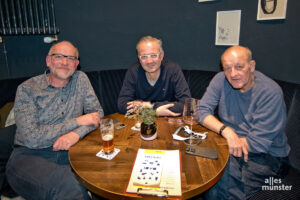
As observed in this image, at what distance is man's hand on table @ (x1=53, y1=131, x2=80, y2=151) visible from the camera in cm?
168

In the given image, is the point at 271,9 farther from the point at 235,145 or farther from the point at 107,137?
the point at 107,137

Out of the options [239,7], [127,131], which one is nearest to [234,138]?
[127,131]

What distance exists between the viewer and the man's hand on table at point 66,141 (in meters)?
1.68

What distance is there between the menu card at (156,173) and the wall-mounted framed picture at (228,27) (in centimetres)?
207

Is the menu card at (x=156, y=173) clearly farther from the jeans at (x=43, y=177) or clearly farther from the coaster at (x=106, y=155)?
the jeans at (x=43, y=177)

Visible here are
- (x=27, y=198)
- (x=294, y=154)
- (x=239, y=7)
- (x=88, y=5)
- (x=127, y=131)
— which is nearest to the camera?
(x=27, y=198)

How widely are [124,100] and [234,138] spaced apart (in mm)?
1285

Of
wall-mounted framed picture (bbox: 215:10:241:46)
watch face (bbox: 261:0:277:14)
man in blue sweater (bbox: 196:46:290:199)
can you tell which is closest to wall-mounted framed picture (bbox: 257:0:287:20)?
watch face (bbox: 261:0:277:14)

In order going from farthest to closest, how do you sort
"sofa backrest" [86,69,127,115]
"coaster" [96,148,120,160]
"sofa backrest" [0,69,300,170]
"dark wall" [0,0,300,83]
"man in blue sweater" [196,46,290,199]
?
"sofa backrest" [86,69,127,115] → "dark wall" [0,0,300,83] → "sofa backrest" [0,69,300,170] → "man in blue sweater" [196,46,290,199] → "coaster" [96,148,120,160]

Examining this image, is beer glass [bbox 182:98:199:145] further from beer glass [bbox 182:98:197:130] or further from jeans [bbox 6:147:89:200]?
jeans [bbox 6:147:89:200]

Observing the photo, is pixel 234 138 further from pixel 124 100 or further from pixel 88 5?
pixel 88 5

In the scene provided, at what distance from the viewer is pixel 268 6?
8.13 feet

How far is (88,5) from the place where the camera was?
3.20 m

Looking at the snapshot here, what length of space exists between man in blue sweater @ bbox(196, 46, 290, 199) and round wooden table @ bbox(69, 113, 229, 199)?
0.23m
